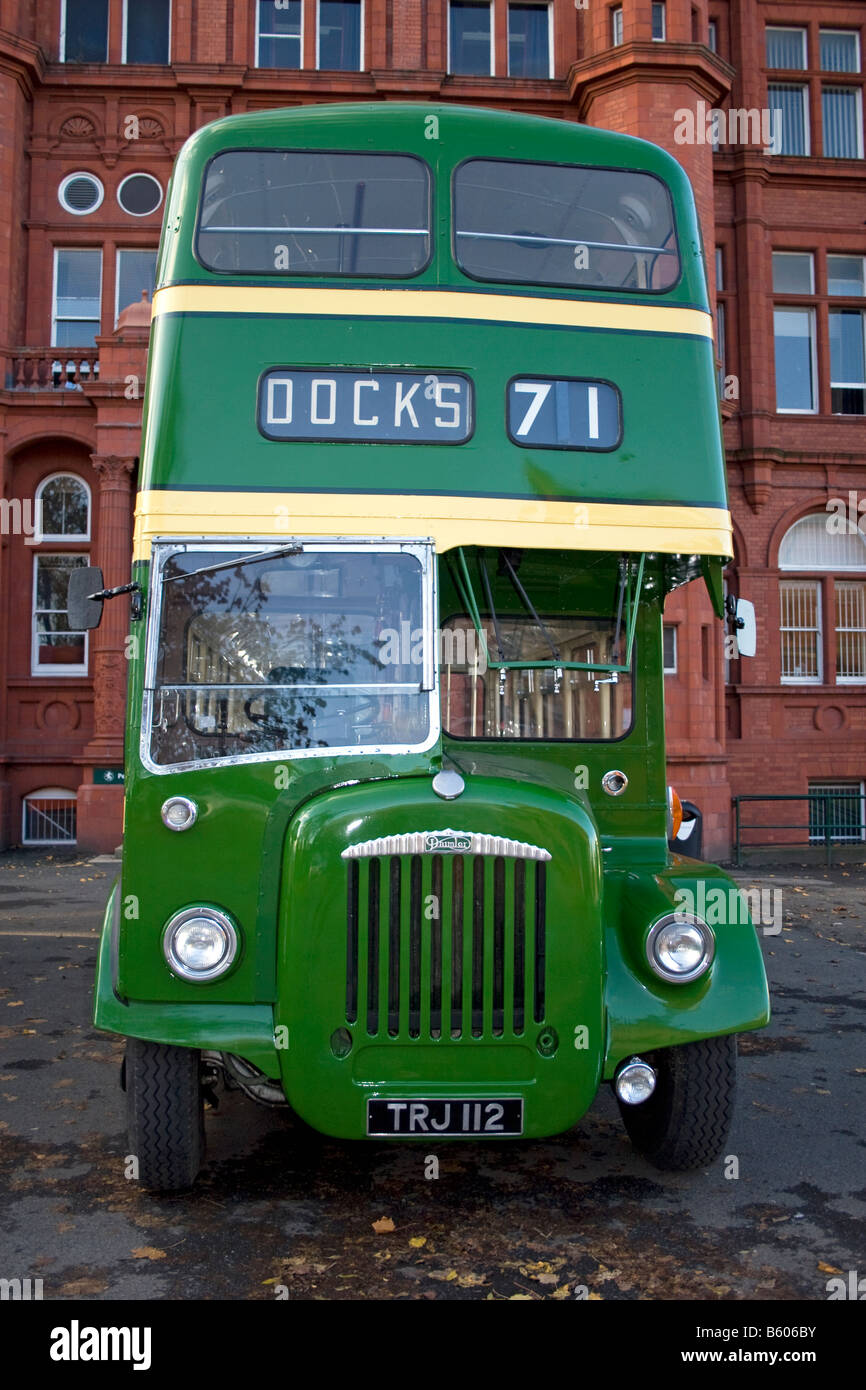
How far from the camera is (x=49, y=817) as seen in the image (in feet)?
60.7

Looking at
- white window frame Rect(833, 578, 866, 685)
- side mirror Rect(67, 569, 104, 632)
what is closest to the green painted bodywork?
side mirror Rect(67, 569, 104, 632)

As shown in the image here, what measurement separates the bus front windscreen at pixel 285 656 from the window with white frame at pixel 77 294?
665 inches

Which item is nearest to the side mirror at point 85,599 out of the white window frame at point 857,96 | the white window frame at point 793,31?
the white window frame at point 857,96

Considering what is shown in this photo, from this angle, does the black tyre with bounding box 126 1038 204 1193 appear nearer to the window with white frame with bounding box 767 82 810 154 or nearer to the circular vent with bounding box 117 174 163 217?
the circular vent with bounding box 117 174 163 217

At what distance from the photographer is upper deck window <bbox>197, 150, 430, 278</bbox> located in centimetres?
501

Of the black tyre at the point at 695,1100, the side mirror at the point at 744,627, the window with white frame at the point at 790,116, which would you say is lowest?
the black tyre at the point at 695,1100

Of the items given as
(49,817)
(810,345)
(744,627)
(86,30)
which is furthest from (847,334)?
(744,627)

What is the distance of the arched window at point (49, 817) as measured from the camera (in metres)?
18.5

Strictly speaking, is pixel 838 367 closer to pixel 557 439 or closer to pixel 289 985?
pixel 557 439

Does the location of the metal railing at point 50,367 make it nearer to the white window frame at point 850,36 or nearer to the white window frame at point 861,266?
the white window frame at point 861,266

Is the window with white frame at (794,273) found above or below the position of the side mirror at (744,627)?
above

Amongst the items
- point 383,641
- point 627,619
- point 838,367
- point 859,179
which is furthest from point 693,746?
point 383,641

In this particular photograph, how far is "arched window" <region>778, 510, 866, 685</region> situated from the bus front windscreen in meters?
17.1

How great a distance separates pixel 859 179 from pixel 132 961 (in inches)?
829
